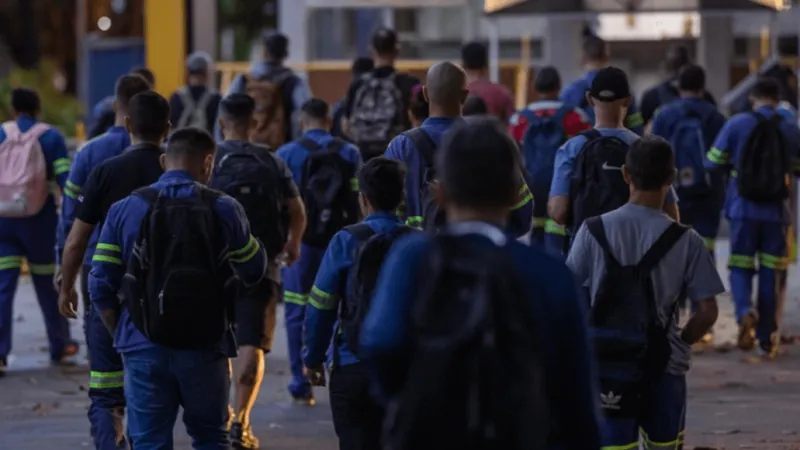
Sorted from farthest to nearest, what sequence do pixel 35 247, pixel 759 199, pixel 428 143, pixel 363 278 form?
pixel 35 247, pixel 759 199, pixel 428 143, pixel 363 278

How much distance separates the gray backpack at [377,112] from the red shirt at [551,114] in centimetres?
85

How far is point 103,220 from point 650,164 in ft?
9.16

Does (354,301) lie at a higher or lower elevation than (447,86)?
lower

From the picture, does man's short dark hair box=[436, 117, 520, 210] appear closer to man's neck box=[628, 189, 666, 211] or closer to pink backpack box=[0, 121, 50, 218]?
man's neck box=[628, 189, 666, 211]

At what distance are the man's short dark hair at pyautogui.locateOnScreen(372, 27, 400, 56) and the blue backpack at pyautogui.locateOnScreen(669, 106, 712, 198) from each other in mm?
2136

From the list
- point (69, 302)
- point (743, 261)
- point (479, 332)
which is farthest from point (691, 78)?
point (479, 332)

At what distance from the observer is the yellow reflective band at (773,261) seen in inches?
512

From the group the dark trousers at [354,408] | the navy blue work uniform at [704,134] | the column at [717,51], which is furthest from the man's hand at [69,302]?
the column at [717,51]

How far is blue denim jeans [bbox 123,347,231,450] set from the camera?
709 cm

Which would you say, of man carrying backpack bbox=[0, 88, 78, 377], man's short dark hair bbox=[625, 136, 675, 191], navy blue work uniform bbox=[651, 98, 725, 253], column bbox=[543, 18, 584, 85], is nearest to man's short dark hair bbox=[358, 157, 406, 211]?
man's short dark hair bbox=[625, 136, 675, 191]

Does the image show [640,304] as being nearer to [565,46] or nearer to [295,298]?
[295,298]

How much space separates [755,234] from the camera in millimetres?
12961

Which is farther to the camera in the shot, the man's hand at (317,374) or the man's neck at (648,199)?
the man's hand at (317,374)

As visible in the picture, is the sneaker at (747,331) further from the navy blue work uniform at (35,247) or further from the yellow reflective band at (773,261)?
A: the navy blue work uniform at (35,247)
